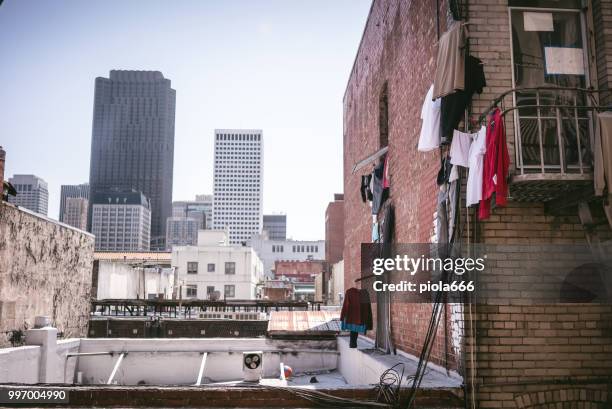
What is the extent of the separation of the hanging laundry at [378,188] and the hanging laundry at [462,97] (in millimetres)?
4263

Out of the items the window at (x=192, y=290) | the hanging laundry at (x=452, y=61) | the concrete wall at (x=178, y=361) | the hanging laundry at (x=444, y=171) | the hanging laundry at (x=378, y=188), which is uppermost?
the hanging laundry at (x=452, y=61)

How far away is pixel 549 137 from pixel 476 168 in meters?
1.18

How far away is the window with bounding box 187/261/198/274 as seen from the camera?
64562 millimetres

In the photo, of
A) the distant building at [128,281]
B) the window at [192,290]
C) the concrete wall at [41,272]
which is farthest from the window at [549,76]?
the window at [192,290]

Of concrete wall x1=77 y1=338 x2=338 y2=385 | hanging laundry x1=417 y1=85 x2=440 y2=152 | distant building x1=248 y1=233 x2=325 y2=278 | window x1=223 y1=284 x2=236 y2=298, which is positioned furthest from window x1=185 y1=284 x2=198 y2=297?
distant building x1=248 y1=233 x2=325 y2=278

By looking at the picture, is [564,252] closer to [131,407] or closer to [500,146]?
[500,146]

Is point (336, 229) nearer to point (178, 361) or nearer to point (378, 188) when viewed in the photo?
point (178, 361)

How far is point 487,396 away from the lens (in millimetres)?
6273

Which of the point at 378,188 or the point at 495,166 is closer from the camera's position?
the point at 495,166

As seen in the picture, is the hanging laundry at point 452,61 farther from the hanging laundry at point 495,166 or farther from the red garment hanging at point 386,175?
the red garment hanging at point 386,175

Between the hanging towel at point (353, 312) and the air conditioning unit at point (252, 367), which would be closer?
the air conditioning unit at point (252, 367)

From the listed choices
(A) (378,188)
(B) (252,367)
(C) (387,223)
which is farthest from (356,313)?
(A) (378,188)

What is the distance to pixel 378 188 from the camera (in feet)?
37.0

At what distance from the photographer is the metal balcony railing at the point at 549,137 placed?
19.8ft
